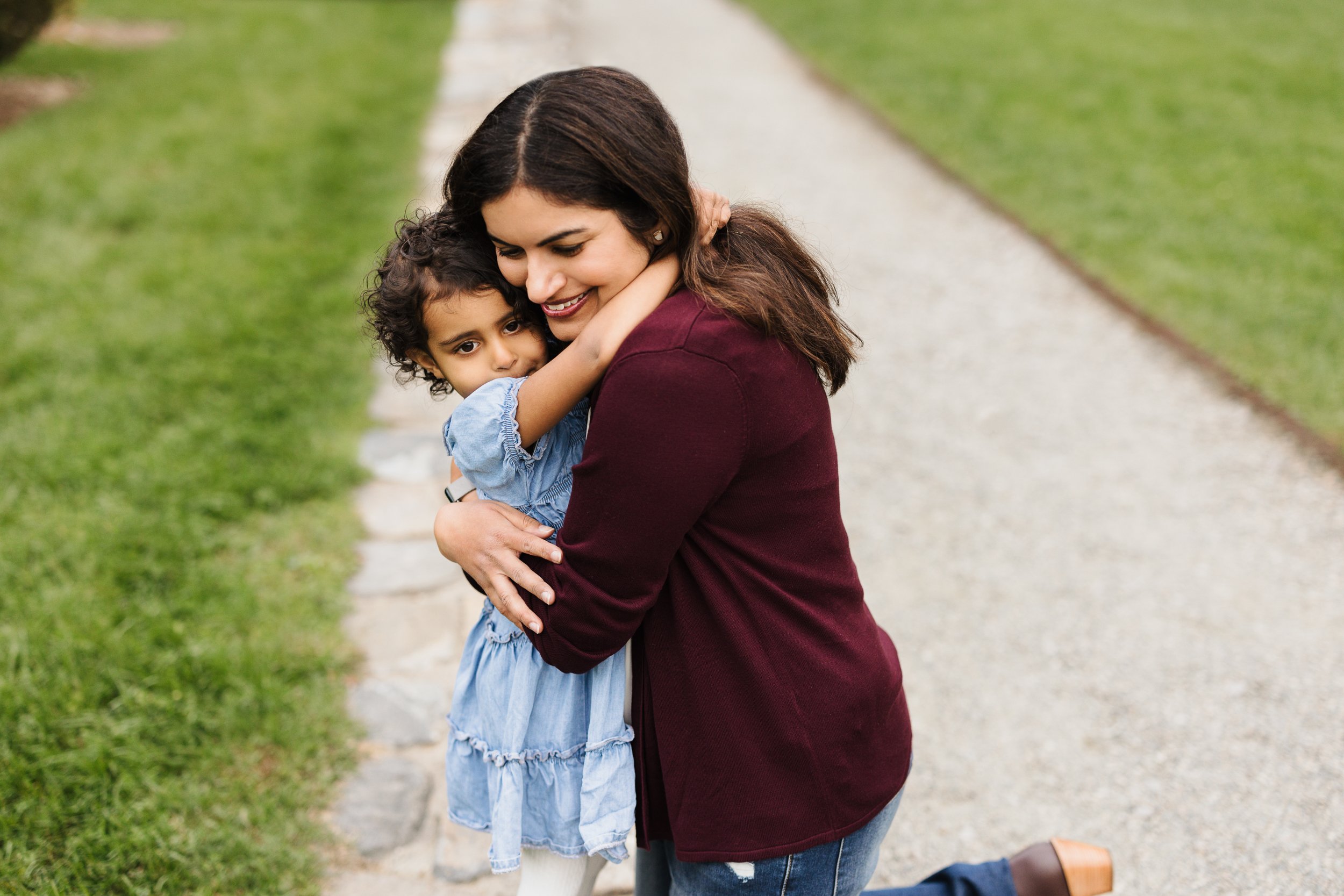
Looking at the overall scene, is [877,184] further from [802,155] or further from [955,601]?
[955,601]

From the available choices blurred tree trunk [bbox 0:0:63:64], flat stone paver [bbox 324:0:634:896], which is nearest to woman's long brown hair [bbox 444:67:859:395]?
flat stone paver [bbox 324:0:634:896]

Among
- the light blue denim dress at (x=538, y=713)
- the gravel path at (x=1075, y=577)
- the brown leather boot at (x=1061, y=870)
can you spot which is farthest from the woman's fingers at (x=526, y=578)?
the gravel path at (x=1075, y=577)

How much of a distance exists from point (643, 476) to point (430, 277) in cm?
57

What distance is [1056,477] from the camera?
13.2 feet

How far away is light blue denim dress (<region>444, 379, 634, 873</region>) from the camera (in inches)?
58.2

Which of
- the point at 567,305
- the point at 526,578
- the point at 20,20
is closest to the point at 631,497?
the point at 526,578

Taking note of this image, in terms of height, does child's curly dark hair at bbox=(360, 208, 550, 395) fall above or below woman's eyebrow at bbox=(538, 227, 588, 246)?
below

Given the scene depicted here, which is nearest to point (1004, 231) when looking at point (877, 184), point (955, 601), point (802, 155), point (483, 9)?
point (877, 184)

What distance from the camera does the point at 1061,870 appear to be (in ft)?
6.40

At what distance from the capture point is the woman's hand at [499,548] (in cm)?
141

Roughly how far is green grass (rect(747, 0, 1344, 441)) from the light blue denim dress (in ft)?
12.5

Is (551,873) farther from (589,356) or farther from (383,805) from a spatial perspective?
(383,805)

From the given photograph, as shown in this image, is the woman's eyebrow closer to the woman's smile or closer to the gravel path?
the woman's smile

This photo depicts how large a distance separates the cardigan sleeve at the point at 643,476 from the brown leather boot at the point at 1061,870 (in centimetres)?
113
